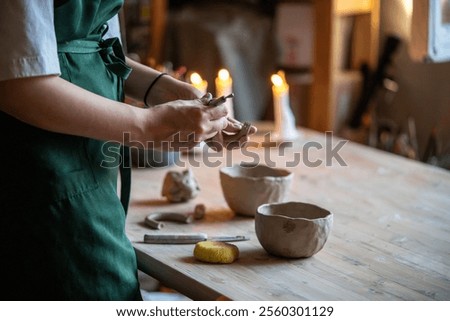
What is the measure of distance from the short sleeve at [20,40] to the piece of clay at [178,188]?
26.4 inches

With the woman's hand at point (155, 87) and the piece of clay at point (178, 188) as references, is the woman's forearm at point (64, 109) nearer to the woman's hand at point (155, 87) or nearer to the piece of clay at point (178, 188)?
the woman's hand at point (155, 87)

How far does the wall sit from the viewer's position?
294 cm


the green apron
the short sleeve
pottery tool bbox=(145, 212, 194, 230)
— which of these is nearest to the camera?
the short sleeve

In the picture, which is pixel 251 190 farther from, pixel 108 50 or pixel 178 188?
pixel 108 50

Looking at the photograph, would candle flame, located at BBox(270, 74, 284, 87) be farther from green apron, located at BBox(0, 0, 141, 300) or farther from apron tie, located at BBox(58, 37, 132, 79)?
green apron, located at BBox(0, 0, 141, 300)

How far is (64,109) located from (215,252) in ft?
1.25

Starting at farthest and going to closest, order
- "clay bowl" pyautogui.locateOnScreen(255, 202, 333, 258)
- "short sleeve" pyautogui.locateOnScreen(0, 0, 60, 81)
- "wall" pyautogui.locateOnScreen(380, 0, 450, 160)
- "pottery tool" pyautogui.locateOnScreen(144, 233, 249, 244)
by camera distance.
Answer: "wall" pyautogui.locateOnScreen(380, 0, 450, 160) < "pottery tool" pyautogui.locateOnScreen(144, 233, 249, 244) < "clay bowl" pyautogui.locateOnScreen(255, 202, 333, 258) < "short sleeve" pyautogui.locateOnScreen(0, 0, 60, 81)

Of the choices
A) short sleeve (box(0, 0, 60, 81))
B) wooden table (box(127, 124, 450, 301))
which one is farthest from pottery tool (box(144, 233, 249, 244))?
short sleeve (box(0, 0, 60, 81))

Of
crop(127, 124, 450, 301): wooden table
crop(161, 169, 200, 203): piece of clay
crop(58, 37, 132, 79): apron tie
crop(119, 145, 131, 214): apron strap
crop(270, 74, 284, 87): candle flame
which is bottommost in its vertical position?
crop(127, 124, 450, 301): wooden table

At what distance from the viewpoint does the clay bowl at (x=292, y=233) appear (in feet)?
4.05

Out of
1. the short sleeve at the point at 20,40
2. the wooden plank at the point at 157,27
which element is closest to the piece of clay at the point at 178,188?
the short sleeve at the point at 20,40

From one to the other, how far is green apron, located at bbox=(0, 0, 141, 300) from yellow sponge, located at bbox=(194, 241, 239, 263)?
0.46ft

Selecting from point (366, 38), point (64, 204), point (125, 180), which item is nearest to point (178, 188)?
→ point (125, 180)
